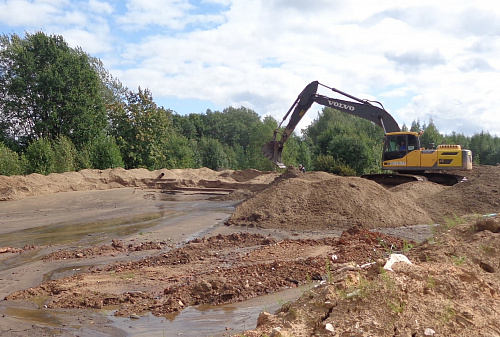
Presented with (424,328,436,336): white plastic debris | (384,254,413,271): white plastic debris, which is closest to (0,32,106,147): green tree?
(384,254,413,271): white plastic debris

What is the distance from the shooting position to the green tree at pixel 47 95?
1523 inches

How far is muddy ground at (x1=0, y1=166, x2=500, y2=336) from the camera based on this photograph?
15.5ft

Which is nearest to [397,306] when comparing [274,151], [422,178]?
[422,178]

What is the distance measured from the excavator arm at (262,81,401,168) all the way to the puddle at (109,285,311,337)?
1812 cm

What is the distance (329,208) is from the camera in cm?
1627

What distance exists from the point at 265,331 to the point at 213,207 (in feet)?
57.3

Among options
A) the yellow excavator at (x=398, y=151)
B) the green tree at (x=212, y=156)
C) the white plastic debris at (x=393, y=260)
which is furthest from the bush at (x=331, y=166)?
the white plastic debris at (x=393, y=260)

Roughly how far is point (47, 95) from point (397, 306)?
39004 mm

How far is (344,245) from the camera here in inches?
459

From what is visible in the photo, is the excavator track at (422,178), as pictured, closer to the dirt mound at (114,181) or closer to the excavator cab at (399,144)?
the excavator cab at (399,144)

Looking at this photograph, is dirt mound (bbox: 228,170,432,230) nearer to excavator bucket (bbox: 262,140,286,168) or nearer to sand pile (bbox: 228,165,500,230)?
sand pile (bbox: 228,165,500,230)

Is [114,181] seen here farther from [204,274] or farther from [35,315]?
[35,315]

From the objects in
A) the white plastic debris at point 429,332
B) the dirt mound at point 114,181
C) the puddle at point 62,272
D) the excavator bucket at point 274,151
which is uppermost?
the excavator bucket at point 274,151

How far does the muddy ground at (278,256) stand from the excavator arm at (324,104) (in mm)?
1659
